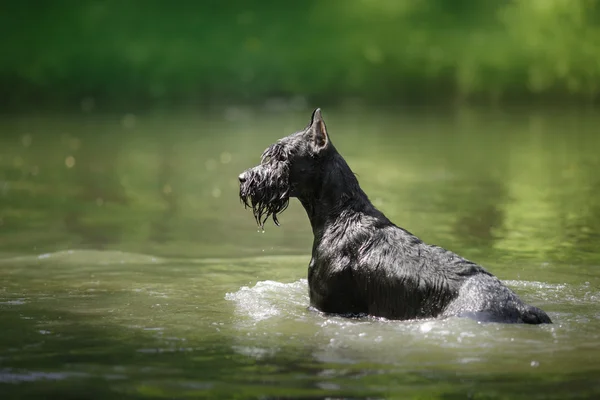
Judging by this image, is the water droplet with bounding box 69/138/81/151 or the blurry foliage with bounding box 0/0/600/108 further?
the blurry foliage with bounding box 0/0/600/108

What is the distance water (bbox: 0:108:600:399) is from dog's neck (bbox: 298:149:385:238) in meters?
0.93

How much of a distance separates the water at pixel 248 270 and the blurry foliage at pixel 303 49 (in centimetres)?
1169

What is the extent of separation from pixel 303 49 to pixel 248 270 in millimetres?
26840

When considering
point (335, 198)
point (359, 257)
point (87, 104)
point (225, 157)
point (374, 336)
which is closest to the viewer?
point (374, 336)

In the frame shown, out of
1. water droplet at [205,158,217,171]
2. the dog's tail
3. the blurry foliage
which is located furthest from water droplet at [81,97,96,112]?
the dog's tail

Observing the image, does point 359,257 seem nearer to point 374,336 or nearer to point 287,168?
point 374,336

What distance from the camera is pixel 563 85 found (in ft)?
117

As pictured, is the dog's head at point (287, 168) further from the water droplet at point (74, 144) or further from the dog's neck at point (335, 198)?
the water droplet at point (74, 144)

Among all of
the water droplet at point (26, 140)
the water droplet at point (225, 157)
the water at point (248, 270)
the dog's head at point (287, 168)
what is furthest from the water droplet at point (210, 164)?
the dog's head at point (287, 168)

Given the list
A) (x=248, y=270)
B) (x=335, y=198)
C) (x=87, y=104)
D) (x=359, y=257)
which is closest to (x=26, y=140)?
(x=87, y=104)

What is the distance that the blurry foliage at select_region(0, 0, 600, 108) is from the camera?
3569cm

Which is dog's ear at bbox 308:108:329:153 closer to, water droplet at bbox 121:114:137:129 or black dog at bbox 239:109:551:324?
black dog at bbox 239:109:551:324

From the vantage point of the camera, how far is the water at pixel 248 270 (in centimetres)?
667

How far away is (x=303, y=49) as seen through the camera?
36875 millimetres
